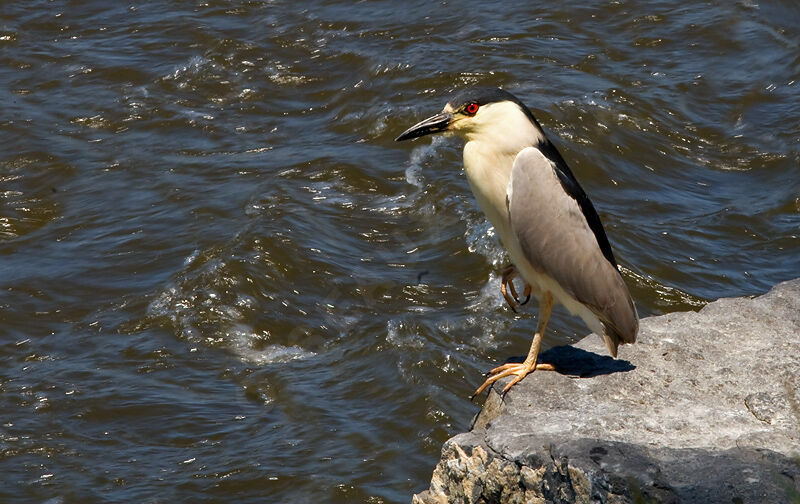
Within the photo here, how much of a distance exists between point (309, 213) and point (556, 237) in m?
3.53

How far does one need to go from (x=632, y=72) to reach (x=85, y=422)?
631 cm

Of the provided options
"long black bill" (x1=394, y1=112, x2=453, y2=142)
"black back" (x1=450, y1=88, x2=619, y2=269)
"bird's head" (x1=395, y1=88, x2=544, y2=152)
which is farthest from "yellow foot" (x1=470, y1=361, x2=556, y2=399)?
"long black bill" (x1=394, y1=112, x2=453, y2=142)

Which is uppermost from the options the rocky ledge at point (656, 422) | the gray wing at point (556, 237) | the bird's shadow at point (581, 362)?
the gray wing at point (556, 237)

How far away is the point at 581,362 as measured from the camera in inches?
190

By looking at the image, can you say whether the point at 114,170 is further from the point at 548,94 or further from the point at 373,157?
the point at 548,94

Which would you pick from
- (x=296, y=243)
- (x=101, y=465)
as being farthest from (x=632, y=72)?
(x=101, y=465)

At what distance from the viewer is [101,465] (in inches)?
229

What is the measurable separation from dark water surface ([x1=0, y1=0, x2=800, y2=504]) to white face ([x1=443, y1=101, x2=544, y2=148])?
1.77 metres

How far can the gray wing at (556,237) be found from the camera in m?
4.86

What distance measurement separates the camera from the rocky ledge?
143 inches

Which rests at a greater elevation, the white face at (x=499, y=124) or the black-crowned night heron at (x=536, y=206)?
the white face at (x=499, y=124)

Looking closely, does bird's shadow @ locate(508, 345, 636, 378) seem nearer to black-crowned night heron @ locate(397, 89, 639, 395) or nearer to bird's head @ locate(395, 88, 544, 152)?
black-crowned night heron @ locate(397, 89, 639, 395)

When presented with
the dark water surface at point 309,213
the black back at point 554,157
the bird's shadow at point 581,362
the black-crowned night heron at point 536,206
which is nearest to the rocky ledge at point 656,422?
the bird's shadow at point 581,362

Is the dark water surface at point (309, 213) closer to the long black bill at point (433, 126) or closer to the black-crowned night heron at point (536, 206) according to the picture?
the black-crowned night heron at point (536, 206)
